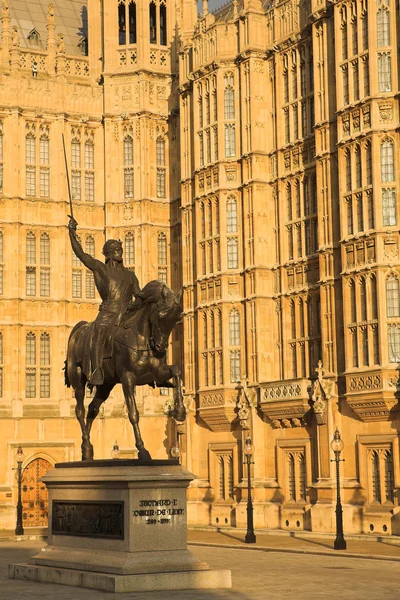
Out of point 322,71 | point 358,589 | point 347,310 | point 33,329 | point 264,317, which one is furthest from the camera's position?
point 33,329

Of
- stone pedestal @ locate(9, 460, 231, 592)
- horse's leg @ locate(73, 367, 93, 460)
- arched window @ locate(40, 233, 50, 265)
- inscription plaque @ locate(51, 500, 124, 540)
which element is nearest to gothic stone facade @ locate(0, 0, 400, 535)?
arched window @ locate(40, 233, 50, 265)

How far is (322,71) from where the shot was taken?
46094 mm

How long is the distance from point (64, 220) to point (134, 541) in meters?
35.6

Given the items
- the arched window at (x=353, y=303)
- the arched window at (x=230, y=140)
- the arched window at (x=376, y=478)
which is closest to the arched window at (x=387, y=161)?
the arched window at (x=353, y=303)

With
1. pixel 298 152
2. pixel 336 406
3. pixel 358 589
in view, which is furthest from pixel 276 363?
pixel 358 589

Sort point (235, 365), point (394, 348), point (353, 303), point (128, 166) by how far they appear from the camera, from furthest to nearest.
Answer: point (128, 166), point (235, 365), point (353, 303), point (394, 348)

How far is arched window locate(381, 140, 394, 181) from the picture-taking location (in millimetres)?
42094

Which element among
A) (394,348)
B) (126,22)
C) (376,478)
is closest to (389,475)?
(376,478)

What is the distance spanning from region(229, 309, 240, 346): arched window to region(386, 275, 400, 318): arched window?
32.7 ft

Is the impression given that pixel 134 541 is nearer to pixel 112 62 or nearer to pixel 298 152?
pixel 298 152

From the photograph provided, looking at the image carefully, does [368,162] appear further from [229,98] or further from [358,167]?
[229,98]

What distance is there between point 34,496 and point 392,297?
2160 centimetres

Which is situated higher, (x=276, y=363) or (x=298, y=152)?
(x=298, y=152)

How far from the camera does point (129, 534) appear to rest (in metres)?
22.8
